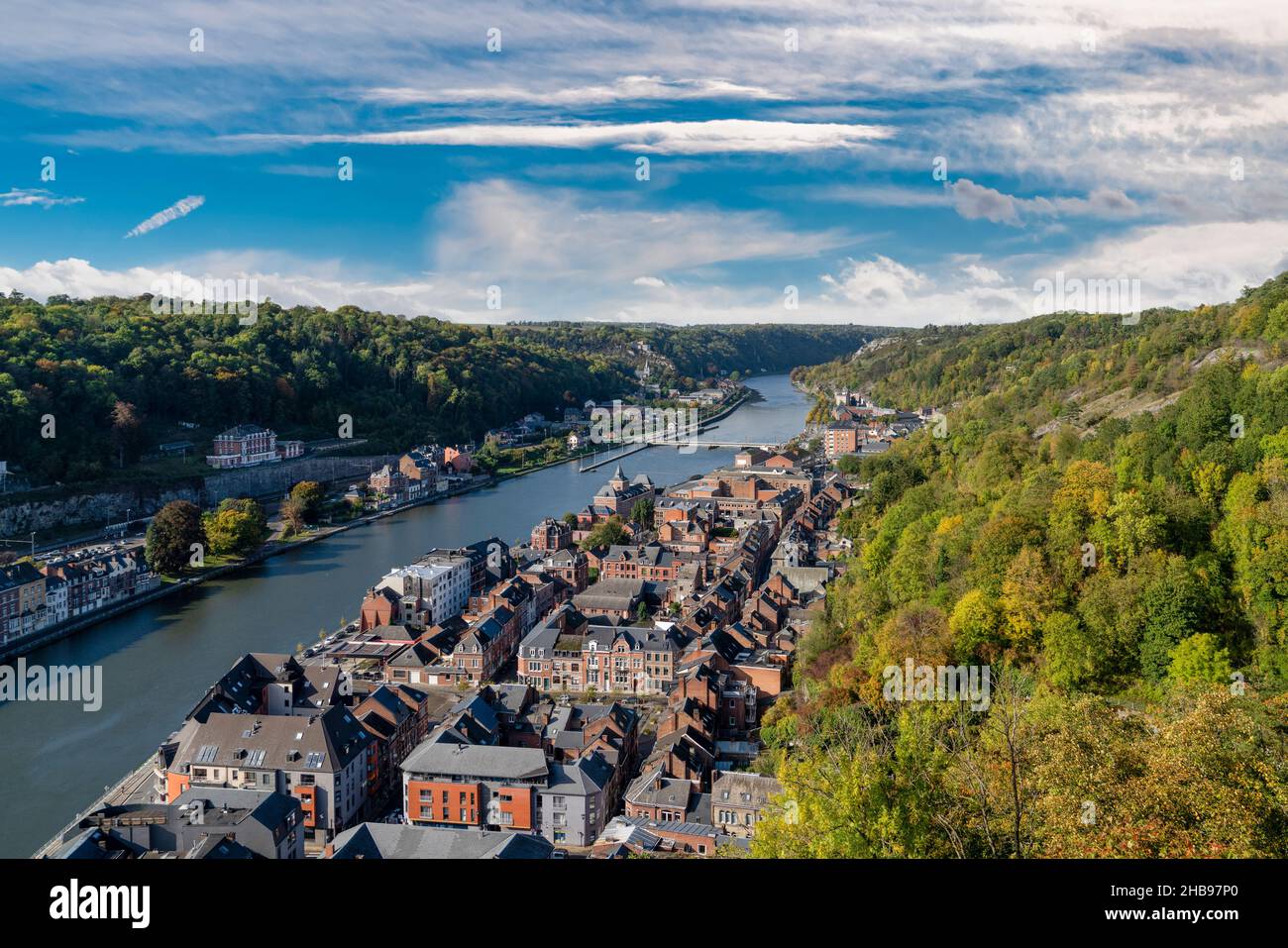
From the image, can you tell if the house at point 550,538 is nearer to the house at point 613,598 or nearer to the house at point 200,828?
the house at point 613,598

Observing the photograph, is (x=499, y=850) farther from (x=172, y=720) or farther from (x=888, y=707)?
(x=172, y=720)

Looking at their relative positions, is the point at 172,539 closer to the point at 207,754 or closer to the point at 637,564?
the point at 637,564

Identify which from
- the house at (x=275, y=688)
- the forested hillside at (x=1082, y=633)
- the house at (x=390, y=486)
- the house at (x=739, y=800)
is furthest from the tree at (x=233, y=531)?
the house at (x=739, y=800)

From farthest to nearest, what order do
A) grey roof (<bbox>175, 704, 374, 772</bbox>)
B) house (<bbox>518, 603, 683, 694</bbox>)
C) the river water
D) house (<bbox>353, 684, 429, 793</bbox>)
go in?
1. house (<bbox>518, 603, 683, 694</bbox>)
2. house (<bbox>353, 684, 429, 793</bbox>)
3. the river water
4. grey roof (<bbox>175, 704, 374, 772</bbox>)

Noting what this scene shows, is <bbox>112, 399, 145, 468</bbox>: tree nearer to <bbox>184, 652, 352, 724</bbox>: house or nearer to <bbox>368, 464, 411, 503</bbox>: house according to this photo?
<bbox>368, 464, 411, 503</bbox>: house

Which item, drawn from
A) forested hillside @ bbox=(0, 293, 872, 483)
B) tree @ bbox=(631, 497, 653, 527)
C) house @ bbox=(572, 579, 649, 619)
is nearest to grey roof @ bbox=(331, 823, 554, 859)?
house @ bbox=(572, 579, 649, 619)

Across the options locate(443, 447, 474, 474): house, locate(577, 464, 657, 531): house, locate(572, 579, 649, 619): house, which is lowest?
locate(572, 579, 649, 619): house
